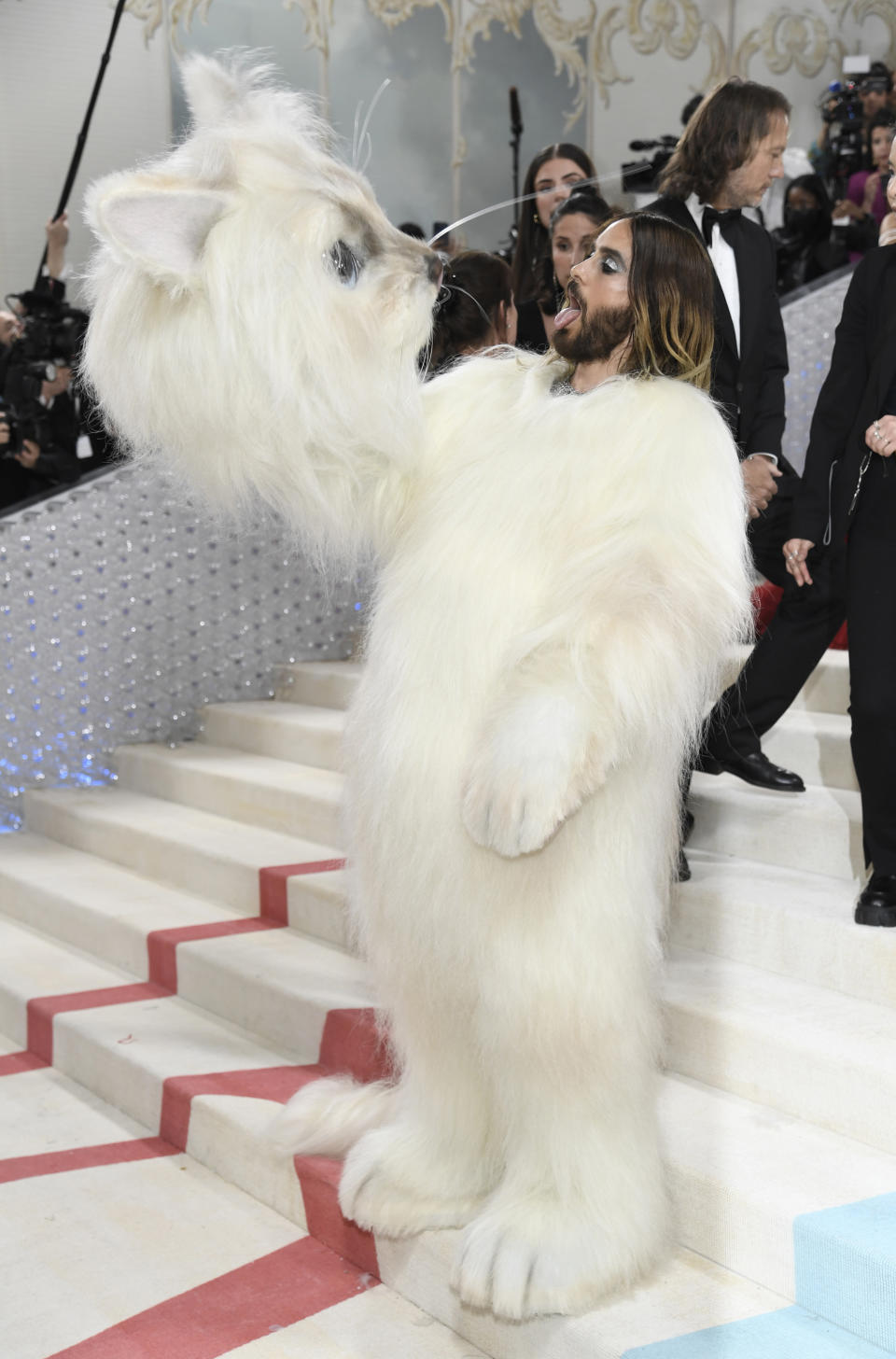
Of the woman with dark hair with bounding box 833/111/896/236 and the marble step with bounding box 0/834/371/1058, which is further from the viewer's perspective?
the woman with dark hair with bounding box 833/111/896/236

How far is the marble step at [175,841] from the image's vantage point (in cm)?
344

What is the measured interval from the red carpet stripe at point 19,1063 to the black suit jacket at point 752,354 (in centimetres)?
204

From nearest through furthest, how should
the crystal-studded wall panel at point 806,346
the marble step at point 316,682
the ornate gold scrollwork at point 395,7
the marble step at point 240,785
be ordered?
the marble step at point 240,785 < the marble step at point 316,682 < the crystal-studded wall panel at point 806,346 < the ornate gold scrollwork at point 395,7

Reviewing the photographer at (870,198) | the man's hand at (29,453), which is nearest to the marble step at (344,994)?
the man's hand at (29,453)

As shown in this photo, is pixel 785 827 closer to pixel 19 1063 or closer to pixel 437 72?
pixel 19 1063

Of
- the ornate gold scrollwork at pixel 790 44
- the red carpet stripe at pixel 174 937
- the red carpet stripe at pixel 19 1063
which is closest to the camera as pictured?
the red carpet stripe at pixel 19 1063

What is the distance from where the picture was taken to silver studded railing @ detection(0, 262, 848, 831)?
14.1 feet

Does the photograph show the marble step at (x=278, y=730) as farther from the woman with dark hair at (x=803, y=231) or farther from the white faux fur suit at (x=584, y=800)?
the woman with dark hair at (x=803, y=231)

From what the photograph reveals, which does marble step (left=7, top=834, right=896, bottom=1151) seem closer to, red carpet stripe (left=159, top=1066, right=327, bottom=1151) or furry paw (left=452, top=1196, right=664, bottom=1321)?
red carpet stripe (left=159, top=1066, right=327, bottom=1151)

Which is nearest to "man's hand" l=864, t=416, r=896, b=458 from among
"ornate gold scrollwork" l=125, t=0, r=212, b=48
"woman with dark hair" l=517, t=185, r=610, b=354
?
"woman with dark hair" l=517, t=185, r=610, b=354

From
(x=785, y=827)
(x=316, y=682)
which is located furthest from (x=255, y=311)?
(x=316, y=682)

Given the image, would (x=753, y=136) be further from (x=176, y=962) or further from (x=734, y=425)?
(x=176, y=962)

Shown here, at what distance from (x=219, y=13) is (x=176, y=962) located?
15.5ft

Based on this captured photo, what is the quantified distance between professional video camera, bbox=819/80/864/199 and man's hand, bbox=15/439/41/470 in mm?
3533
